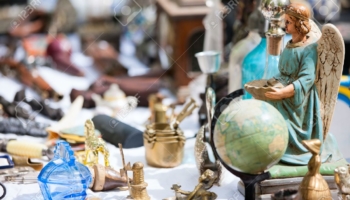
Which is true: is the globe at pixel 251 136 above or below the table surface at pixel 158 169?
above

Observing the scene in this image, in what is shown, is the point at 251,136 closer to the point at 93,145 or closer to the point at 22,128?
the point at 93,145

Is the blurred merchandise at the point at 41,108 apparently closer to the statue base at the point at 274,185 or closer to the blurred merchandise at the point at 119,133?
the blurred merchandise at the point at 119,133

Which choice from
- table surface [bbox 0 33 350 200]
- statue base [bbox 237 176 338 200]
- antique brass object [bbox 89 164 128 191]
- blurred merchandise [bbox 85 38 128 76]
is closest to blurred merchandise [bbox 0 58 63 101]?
table surface [bbox 0 33 350 200]

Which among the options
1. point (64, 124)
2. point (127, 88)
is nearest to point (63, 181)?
point (64, 124)

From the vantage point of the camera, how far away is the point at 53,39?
4.79 m

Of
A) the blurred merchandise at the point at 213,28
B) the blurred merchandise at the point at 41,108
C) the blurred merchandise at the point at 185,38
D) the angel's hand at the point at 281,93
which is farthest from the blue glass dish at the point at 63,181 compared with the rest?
the blurred merchandise at the point at 185,38

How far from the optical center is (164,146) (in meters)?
2.68

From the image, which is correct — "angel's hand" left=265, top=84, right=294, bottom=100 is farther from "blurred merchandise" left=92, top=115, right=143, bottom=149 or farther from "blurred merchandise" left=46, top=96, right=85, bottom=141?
"blurred merchandise" left=46, top=96, right=85, bottom=141

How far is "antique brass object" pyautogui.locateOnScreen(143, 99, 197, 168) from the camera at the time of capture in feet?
8.77

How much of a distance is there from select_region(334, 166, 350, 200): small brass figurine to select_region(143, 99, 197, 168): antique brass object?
75cm

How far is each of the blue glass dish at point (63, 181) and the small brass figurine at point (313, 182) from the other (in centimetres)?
77

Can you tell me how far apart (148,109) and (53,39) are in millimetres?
1411

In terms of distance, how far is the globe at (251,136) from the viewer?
6.71ft

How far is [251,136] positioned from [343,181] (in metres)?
0.37
